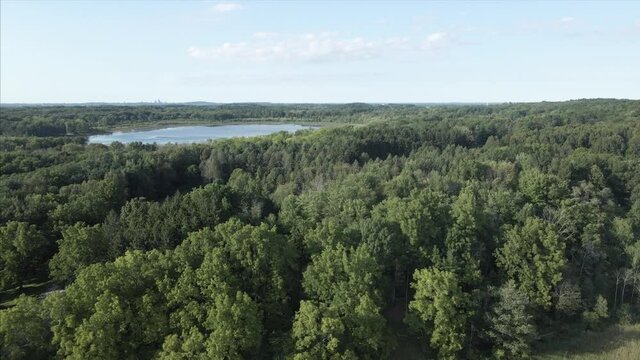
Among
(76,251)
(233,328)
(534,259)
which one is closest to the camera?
(233,328)

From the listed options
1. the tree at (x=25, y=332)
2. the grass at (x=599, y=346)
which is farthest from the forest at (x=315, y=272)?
the grass at (x=599, y=346)

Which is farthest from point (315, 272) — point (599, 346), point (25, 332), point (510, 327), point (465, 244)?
point (599, 346)

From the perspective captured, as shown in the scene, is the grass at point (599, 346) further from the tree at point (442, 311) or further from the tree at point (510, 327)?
the tree at point (442, 311)

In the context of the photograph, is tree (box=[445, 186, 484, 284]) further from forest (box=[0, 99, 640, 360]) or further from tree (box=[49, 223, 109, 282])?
tree (box=[49, 223, 109, 282])

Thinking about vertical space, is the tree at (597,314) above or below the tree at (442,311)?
below

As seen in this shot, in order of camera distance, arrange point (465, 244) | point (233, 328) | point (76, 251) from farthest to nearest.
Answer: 1. point (76, 251)
2. point (465, 244)
3. point (233, 328)

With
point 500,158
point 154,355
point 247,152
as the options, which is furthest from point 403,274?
point 247,152

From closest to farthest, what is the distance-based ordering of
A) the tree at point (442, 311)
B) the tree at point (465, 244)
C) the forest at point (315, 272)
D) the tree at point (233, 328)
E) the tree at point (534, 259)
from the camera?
the tree at point (233, 328), the forest at point (315, 272), the tree at point (442, 311), the tree at point (534, 259), the tree at point (465, 244)

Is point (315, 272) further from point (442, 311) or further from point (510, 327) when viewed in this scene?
point (510, 327)
